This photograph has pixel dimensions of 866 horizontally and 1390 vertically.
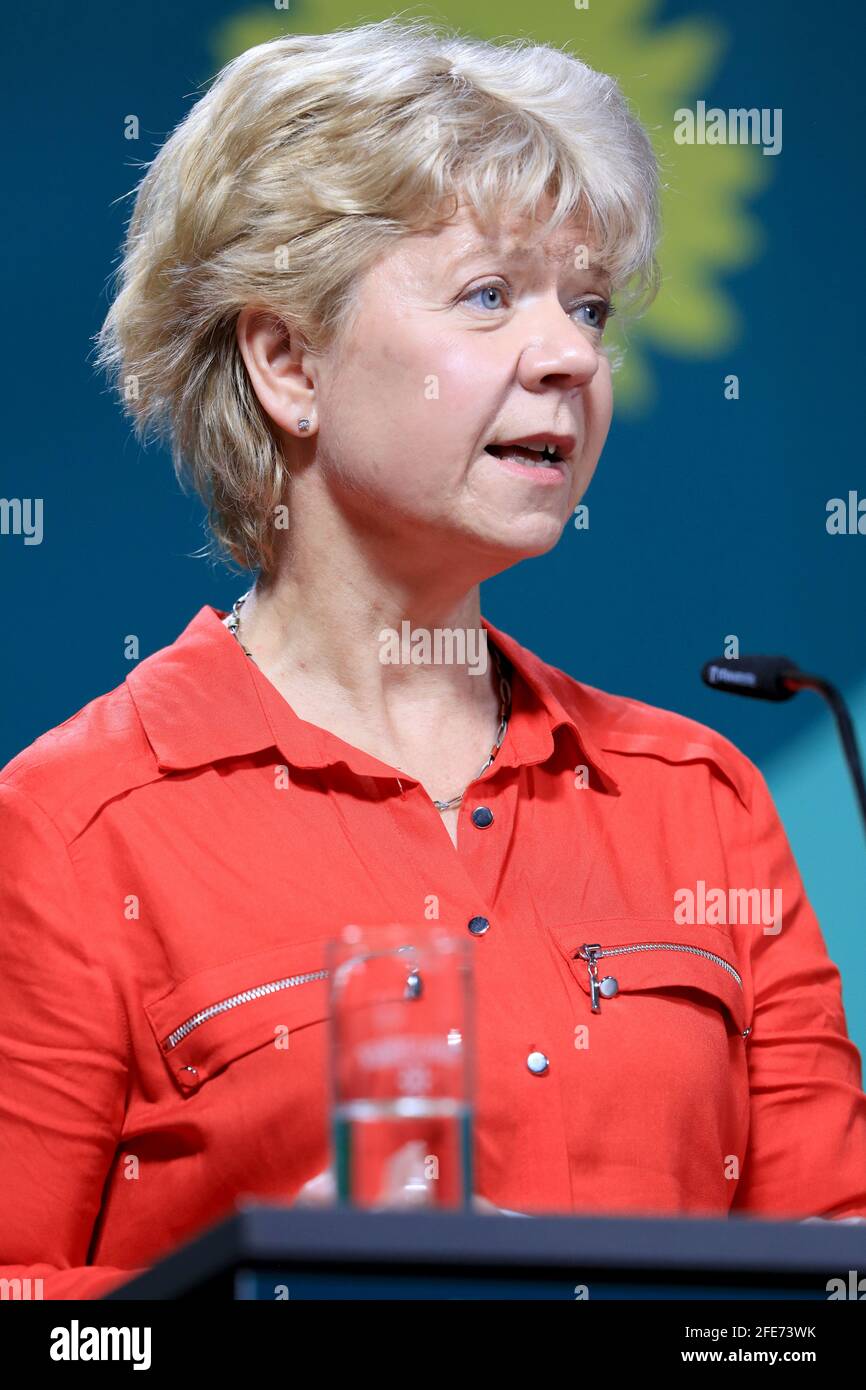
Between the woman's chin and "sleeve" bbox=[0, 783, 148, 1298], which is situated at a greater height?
the woman's chin

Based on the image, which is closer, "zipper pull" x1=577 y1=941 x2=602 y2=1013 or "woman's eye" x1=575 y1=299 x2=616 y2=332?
"zipper pull" x1=577 y1=941 x2=602 y2=1013

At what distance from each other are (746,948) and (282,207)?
72 centimetres

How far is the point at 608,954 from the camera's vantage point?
154cm

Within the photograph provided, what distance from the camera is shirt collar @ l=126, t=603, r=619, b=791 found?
1562mm

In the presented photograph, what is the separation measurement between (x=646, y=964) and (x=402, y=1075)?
0.64 m

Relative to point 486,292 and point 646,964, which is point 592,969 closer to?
point 646,964

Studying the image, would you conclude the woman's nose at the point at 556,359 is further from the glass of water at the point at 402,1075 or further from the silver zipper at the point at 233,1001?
the glass of water at the point at 402,1075

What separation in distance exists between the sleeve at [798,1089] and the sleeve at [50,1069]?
Answer: 1.72 ft

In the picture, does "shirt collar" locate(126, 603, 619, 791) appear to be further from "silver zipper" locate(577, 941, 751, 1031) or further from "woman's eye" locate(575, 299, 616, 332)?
"woman's eye" locate(575, 299, 616, 332)

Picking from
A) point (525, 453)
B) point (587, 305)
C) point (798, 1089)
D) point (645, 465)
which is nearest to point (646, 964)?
point (798, 1089)

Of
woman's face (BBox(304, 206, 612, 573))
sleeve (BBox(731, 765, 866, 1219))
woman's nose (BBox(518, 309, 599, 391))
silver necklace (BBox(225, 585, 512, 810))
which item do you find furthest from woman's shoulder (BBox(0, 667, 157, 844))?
sleeve (BBox(731, 765, 866, 1219))

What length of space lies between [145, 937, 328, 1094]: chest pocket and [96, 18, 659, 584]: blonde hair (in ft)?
1.34

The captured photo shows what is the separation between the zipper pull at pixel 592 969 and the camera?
151cm

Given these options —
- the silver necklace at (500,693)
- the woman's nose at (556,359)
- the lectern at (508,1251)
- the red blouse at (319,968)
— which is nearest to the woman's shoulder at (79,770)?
the red blouse at (319,968)
